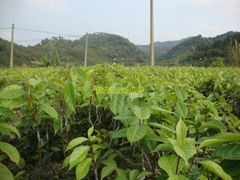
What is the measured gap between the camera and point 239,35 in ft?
61.5

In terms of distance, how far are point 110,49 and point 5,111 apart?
38.3 meters

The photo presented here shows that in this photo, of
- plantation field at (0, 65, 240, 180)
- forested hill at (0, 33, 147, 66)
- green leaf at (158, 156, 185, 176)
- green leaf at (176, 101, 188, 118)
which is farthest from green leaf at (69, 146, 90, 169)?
forested hill at (0, 33, 147, 66)

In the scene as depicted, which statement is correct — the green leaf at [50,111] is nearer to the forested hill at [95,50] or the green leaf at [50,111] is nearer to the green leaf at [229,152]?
the green leaf at [229,152]

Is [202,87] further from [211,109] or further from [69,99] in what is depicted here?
[69,99]

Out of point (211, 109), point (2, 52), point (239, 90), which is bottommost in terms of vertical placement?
point (211, 109)

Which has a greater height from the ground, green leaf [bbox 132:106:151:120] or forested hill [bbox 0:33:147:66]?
forested hill [bbox 0:33:147:66]

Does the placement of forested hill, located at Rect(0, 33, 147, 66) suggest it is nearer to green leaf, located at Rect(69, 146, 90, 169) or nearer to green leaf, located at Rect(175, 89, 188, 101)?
green leaf, located at Rect(175, 89, 188, 101)

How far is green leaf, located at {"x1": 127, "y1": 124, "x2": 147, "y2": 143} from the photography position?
0.75 m

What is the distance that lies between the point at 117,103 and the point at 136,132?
0.29m

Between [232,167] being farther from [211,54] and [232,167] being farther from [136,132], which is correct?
[211,54]

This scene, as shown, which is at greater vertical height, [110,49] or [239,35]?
[110,49]

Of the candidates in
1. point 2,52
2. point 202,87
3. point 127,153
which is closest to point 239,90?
point 202,87

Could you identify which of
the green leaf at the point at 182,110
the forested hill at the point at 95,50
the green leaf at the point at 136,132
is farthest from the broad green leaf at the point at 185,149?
the forested hill at the point at 95,50

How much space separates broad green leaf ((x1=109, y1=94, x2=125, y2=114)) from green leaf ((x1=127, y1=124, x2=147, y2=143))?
0.22 metres
